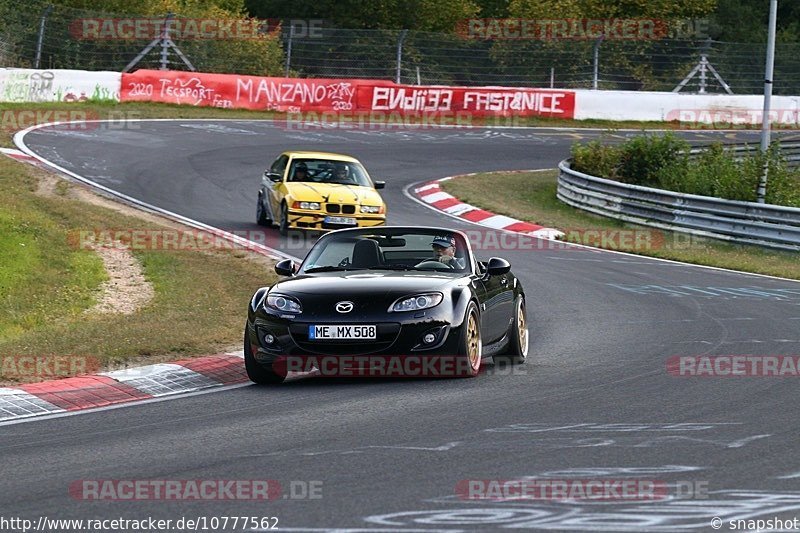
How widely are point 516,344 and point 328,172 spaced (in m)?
11.2

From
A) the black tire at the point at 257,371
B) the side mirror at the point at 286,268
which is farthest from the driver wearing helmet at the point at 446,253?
the black tire at the point at 257,371

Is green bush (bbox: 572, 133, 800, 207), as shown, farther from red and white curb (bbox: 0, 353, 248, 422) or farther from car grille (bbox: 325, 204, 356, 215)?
red and white curb (bbox: 0, 353, 248, 422)

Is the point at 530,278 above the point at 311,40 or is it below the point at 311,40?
below

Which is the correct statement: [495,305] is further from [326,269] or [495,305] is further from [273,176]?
[273,176]

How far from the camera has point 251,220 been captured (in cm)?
2373

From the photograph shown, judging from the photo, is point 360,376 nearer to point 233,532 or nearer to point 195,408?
point 195,408

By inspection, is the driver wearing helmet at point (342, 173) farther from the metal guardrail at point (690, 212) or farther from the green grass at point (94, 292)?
the metal guardrail at point (690, 212)

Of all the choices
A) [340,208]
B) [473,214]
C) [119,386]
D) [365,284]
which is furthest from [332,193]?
[119,386]

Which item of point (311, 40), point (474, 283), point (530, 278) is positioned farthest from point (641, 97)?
point (474, 283)

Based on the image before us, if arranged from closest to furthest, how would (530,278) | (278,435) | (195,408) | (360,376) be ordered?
(278,435) < (195,408) < (360,376) < (530,278)

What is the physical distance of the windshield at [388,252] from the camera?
1167cm

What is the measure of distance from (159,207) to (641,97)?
77.6 ft

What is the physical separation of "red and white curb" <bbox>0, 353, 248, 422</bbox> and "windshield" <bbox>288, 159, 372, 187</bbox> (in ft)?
36.3

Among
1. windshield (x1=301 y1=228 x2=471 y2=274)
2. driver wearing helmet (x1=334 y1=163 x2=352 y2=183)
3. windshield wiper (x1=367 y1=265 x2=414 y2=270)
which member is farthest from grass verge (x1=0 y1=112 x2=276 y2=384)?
→ driver wearing helmet (x1=334 y1=163 x2=352 y2=183)
